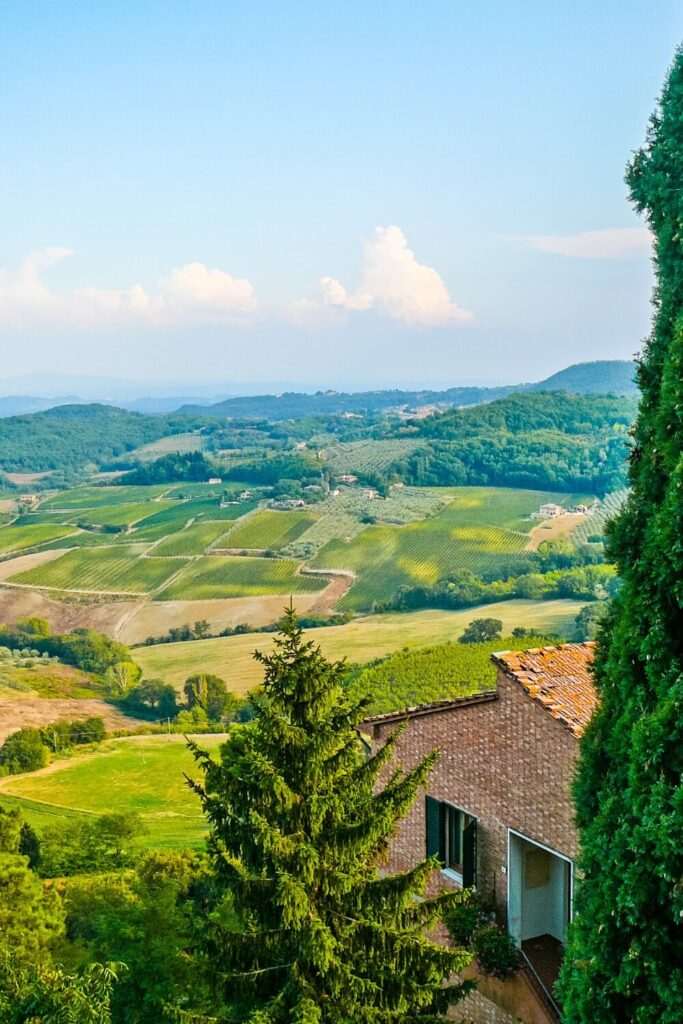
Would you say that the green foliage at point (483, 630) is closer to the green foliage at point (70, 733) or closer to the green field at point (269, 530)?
the green field at point (269, 530)

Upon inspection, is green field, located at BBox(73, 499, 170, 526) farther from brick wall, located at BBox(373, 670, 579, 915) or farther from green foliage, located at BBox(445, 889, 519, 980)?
green foliage, located at BBox(445, 889, 519, 980)

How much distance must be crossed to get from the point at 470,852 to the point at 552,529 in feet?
271

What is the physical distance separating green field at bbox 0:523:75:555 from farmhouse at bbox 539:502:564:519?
175ft

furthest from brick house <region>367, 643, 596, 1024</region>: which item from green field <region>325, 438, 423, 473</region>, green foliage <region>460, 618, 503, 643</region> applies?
green field <region>325, 438, 423, 473</region>

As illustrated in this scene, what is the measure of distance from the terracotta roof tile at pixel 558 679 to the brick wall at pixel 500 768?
0.37ft

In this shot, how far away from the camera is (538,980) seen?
10.3 m

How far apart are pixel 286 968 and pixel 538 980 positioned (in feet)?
10.6

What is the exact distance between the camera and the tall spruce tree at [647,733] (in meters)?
5.59

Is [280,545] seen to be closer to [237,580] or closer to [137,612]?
[237,580]

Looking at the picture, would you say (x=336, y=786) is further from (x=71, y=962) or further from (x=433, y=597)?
(x=433, y=597)

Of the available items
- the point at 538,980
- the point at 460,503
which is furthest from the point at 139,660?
the point at 538,980

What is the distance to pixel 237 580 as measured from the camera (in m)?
86.8

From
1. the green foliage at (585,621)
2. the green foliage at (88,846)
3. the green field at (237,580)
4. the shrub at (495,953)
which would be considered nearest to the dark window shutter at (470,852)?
the shrub at (495,953)

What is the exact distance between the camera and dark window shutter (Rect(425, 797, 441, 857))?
38.9 feet
